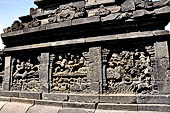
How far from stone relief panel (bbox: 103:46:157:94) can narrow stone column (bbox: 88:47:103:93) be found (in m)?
0.16

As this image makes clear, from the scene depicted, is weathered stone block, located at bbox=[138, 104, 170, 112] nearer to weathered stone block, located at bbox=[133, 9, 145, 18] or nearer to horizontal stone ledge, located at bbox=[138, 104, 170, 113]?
horizontal stone ledge, located at bbox=[138, 104, 170, 113]

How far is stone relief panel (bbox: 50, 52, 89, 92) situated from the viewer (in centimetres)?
447

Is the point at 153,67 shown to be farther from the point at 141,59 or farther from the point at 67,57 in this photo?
the point at 67,57

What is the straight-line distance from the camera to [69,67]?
→ 4.73 metres

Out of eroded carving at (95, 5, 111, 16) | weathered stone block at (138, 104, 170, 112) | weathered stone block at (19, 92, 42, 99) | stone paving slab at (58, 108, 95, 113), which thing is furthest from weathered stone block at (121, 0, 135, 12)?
weathered stone block at (19, 92, 42, 99)

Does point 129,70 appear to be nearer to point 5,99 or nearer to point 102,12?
point 102,12

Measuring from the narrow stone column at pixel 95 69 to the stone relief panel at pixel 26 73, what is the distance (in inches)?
73.0

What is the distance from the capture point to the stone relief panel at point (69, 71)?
14.7ft

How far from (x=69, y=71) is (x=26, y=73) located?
1607 mm

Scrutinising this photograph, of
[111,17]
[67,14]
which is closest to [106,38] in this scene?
[111,17]

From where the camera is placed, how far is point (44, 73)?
4.86 m

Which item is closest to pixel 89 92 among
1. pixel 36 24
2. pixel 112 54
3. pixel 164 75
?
pixel 112 54

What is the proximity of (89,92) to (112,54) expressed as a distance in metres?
1.23

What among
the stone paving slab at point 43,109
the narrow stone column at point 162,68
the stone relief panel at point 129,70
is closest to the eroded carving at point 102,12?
the stone relief panel at point 129,70
